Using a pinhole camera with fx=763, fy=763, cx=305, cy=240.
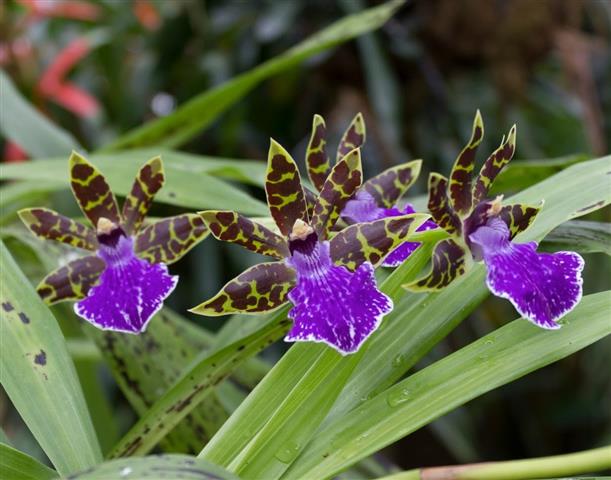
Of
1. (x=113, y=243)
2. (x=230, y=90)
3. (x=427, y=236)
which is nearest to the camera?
(x=427, y=236)

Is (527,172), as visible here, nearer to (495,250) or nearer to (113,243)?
(495,250)

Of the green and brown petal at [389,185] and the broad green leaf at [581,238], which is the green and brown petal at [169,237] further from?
the broad green leaf at [581,238]

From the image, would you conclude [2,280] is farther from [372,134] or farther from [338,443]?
[372,134]

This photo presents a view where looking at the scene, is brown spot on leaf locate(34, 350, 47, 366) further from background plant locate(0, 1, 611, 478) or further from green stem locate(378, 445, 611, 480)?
green stem locate(378, 445, 611, 480)

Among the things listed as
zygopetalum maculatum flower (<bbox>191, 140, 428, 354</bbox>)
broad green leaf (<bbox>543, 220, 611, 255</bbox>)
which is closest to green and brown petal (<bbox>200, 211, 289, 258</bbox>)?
zygopetalum maculatum flower (<bbox>191, 140, 428, 354</bbox>)

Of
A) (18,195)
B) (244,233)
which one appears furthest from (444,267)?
(18,195)

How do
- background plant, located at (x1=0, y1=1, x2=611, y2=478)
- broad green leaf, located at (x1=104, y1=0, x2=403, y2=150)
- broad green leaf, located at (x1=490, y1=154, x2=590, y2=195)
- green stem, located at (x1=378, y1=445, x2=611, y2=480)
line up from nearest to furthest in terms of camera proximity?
green stem, located at (x1=378, y1=445, x2=611, y2=480) → background plant, located at (x1=0, y1=1, x2=611, y2=478) → broad green leaf, located at (x1=490, y1=154, x2=590, y2=195) → broad green leaf, located at (x1=104, y1=0, x2=403, y2=150)

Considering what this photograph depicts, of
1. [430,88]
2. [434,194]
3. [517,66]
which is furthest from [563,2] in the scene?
[434,194]
